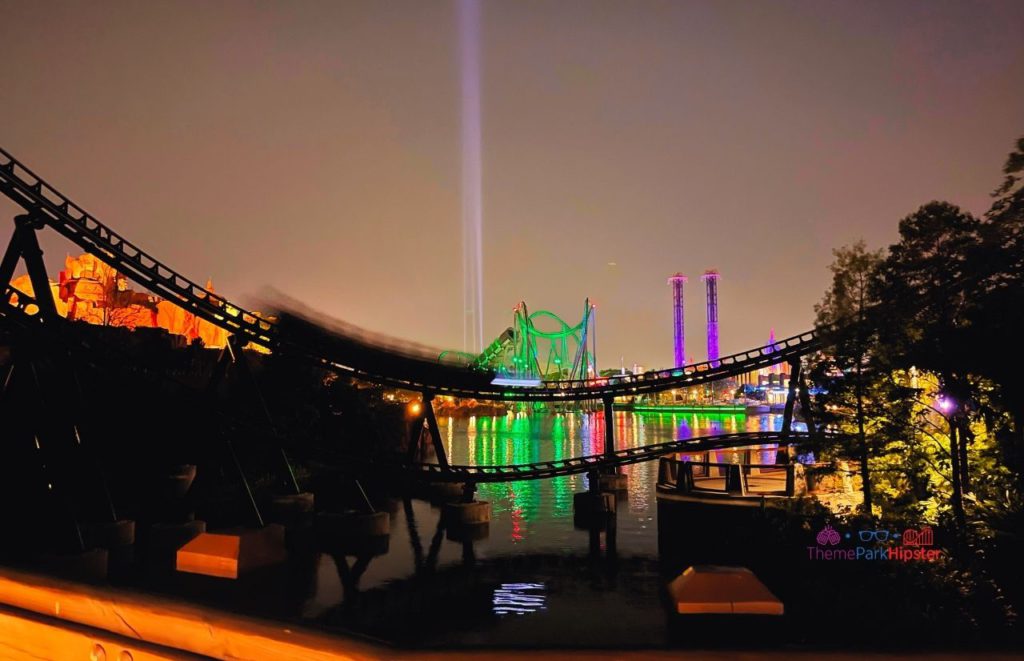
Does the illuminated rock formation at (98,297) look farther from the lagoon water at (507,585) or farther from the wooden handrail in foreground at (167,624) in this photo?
the wooden handrail in foreground at (167,624)

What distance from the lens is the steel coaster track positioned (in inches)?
967

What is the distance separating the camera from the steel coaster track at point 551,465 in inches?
967

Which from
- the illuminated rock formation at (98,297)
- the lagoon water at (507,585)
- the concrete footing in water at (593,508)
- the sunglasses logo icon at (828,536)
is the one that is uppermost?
the illuminated rock formation at (98,297)

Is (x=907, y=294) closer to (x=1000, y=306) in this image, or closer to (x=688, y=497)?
(x=1000, y=306)

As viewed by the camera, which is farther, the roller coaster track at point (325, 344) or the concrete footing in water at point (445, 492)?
the concrete footing in water at point (445, 492)

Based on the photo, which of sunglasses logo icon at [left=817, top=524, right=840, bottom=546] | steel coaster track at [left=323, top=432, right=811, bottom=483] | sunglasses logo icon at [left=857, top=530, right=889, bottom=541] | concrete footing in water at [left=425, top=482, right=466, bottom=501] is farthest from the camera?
concrete footing in water at [left=425, top=482, right=466, bottom=501]

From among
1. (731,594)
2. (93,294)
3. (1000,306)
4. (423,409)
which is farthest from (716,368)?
(93,294)

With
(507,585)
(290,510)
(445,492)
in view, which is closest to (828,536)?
(507,585)

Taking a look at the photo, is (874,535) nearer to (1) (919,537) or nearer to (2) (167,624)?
(1) (919,537)

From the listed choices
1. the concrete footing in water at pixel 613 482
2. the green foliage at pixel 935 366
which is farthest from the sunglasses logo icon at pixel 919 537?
the concrete footing in water at pixel 613 482

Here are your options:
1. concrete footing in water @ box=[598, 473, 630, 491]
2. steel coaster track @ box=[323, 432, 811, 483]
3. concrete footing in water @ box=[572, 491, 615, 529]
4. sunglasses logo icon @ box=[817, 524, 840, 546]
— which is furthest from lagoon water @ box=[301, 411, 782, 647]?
sunglasses logo icon @ box=[817, 524, 840, 546]

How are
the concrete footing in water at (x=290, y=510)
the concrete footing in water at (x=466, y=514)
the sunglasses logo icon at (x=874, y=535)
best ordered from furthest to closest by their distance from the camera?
the concrete footing in water at (x=466, y=514), the concrete footing in water at (x=290, y=510), the sunglasses logo icon at (x=874, y=535)

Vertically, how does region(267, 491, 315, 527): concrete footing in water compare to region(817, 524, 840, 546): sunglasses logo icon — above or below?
below

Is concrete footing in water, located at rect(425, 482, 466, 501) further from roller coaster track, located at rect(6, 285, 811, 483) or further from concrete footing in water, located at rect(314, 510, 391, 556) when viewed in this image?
concrete footing in water, located at rect(314, 510, 391, 556)
